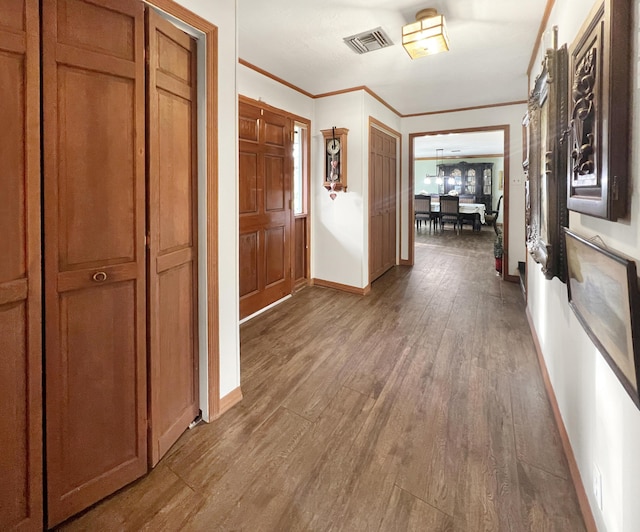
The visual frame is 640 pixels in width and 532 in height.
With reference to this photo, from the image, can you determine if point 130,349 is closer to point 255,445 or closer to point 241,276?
point 255,445

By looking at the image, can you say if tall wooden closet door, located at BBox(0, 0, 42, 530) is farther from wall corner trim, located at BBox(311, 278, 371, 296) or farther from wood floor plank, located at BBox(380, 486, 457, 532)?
wall corner trim, located at BBox(311, 278, 371, 296)

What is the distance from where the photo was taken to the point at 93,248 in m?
1.45

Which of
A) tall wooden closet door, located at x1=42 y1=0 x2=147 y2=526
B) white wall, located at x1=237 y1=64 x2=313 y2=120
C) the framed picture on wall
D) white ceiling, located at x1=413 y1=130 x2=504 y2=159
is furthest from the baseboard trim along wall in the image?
white ceiling, located at x1=413 y1=130 x2=504 y2=159

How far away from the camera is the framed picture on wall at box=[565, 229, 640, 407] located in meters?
0.87

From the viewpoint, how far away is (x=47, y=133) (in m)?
1.29

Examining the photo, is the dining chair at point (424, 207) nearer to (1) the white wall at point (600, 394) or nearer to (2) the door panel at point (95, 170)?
(1) the white wall at point (600, 394)

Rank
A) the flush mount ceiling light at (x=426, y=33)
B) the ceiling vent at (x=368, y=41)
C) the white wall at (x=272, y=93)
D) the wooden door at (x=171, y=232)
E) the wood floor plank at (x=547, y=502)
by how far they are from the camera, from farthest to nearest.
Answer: the white wall at (x=272, y=93)
the ceiling vent at (x=368, y=41)
the flush mount ceiling light at (x=426, y=33)
the wooden door at (x=171, y=232)
the wood floor plank at (x=547, y=502)

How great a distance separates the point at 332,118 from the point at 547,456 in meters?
4.19

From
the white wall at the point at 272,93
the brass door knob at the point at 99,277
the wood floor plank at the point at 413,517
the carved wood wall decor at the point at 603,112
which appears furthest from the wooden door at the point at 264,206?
the carved wood wall decor at the point at 603,112

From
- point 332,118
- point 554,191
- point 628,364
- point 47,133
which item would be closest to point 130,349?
point 47,133

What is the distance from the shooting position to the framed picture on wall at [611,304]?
87cm

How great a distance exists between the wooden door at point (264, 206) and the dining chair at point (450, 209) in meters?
7.36

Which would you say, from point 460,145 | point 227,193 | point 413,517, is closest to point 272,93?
point 227,193

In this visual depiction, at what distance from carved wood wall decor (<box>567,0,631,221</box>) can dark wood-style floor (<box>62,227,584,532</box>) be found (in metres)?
1.24
